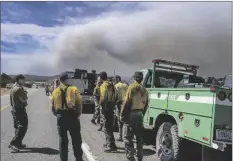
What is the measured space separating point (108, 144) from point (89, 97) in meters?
10.9

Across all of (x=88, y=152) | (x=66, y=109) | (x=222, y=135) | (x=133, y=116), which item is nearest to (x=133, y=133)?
(x=133, y=116)

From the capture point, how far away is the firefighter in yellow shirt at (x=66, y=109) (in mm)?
6402

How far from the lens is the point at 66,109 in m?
6.44

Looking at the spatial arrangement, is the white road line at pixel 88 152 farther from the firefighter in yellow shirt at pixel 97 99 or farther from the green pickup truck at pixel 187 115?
the firefighter in yellow shirt at pixel 97 99

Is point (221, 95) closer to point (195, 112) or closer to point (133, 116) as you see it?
point (195, 112)

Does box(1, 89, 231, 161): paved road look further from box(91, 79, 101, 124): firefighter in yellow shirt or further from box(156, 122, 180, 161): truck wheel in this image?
box(91, 79, 101, 124): firefighter in yellow shirt

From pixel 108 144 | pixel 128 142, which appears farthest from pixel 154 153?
pixel 128 142

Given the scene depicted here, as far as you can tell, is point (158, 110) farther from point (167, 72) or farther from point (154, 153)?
point (167, 72)

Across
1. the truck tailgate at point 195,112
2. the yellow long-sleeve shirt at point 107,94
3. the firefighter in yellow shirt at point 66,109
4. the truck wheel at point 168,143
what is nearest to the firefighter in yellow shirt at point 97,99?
the yellow long-sleeve shirt at point 107,94

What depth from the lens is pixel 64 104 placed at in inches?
253

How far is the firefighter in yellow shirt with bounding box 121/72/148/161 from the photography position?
6559mm

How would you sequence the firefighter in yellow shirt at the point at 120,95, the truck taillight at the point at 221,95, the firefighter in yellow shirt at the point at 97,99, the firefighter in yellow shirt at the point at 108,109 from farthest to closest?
the firefighter in yellow shirt at the point at 97,99 → the firefighter in yellow shirt at the point at 120,95 → the firefighter in yellow shirt at the point at 108,109 → the truck taillight at the point at 221,95

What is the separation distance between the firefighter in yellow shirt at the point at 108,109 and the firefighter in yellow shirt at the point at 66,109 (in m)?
1.81

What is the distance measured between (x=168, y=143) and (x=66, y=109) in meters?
2.16
